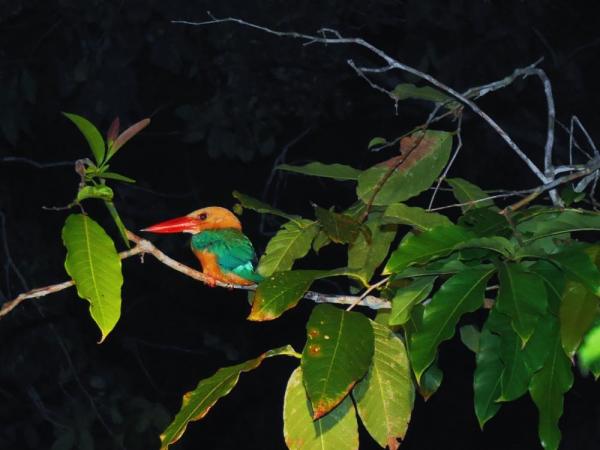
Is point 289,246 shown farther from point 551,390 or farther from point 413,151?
point 551,390

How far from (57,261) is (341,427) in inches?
115

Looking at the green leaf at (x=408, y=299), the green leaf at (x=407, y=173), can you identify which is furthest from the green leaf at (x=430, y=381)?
the green leaf at (x=407, y=173)

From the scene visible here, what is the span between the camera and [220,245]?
2525 mm

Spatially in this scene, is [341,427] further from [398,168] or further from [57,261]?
[57,261]

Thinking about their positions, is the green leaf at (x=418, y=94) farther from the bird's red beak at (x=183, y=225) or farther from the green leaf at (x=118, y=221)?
the bird's red beak at (x=183, y=225)

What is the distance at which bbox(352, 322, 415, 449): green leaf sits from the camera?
145 cm

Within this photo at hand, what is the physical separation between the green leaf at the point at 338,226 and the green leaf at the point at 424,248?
25 cm

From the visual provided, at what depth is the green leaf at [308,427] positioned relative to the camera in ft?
4.61

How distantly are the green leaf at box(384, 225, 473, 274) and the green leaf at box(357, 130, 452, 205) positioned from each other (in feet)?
1.39

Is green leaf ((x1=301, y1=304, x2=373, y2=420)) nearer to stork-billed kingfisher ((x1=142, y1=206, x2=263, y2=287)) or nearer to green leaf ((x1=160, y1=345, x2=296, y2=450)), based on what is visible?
green leaf ((x1=160, y1=345, x2=296, y2=450))

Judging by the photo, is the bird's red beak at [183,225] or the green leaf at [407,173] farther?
the bird's red beak at [183,225]

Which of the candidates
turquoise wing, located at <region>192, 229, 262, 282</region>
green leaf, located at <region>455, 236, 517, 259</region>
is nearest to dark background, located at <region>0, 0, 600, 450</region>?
turquoise wing, located at <region>192, 229, 262, 282</region>

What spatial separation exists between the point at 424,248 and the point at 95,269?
40 centimetres

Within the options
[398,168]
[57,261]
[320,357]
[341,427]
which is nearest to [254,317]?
[320,357]
